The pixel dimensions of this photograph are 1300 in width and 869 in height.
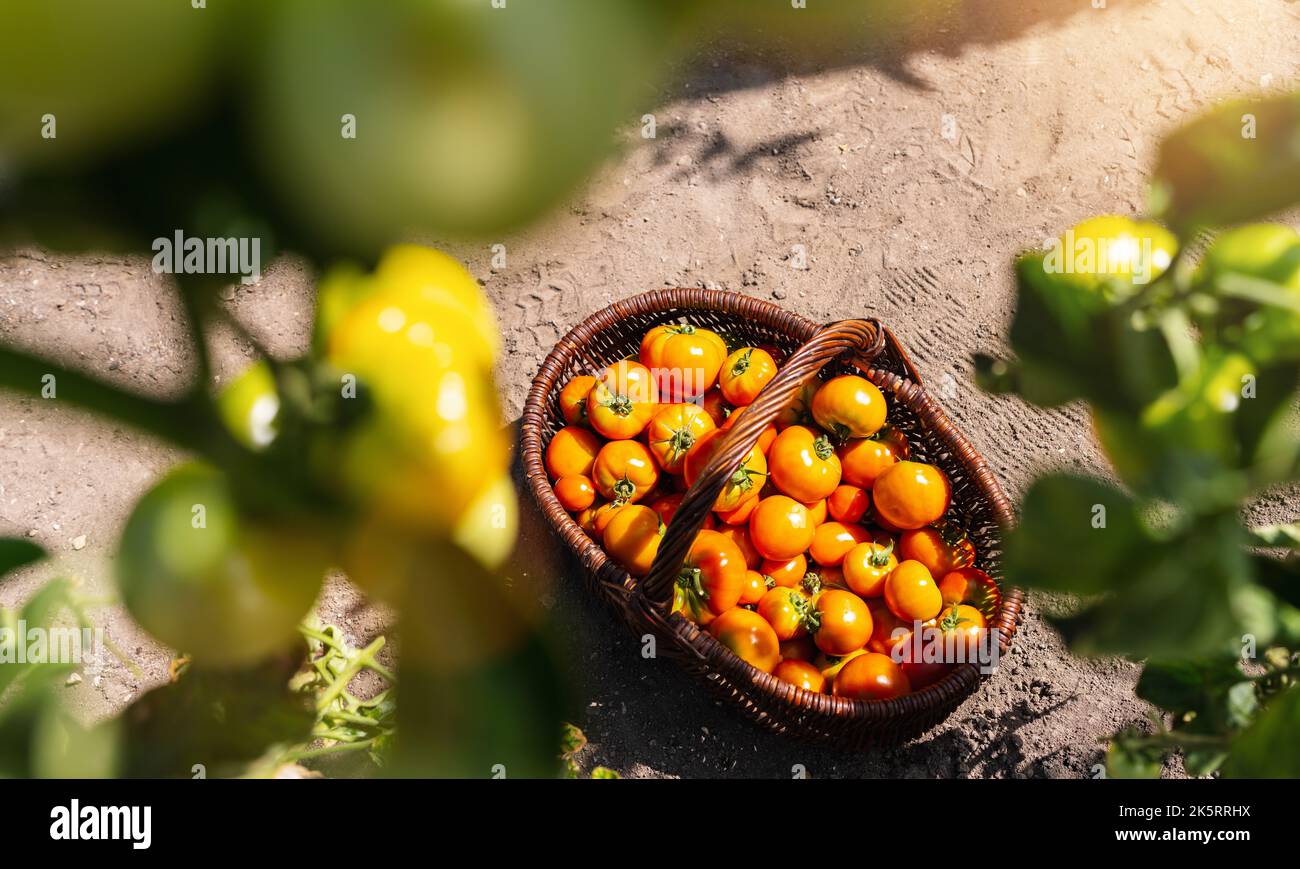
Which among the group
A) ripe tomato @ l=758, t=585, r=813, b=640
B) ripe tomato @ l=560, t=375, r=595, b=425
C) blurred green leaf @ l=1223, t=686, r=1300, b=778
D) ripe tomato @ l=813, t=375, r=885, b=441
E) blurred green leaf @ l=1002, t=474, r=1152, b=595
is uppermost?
ripe tomato @ l=560, t=375, r=595, b=425

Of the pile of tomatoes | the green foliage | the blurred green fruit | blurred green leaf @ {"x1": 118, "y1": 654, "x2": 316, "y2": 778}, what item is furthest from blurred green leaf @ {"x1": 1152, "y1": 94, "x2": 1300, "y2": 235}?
the pile of tomatoes

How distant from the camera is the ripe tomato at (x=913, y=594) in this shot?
115 centimetres

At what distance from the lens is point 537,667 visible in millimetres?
167

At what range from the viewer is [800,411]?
1306 mm

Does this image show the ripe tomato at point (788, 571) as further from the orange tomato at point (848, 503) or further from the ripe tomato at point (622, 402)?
the ripe tomato at point (622, 402)

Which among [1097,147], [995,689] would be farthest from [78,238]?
[1097,147]

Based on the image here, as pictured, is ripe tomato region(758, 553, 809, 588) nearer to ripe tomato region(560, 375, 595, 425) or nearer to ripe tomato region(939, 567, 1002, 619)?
ripe tomato region(939, 567, 1002, 619)

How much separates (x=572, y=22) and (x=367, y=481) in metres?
0.09

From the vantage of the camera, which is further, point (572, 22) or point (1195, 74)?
point (1195, 74)

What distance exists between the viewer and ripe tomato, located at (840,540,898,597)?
47.7 inches

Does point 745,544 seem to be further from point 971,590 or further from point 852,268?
point 852,268

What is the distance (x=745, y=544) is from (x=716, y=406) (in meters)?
0.21

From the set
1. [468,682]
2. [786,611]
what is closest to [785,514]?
[786,611]

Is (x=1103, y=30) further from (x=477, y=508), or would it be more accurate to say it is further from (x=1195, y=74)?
(x=477, y=508)
